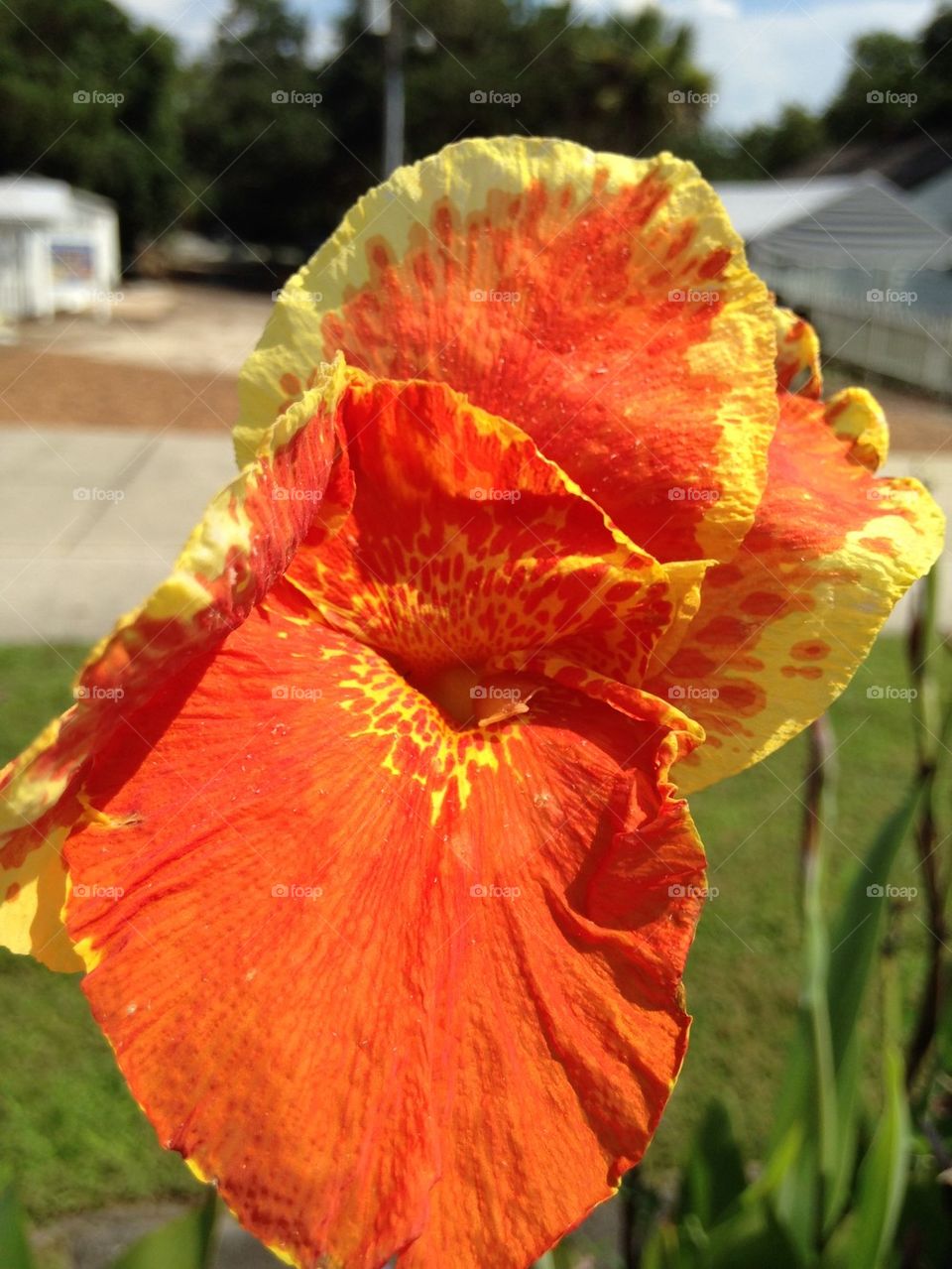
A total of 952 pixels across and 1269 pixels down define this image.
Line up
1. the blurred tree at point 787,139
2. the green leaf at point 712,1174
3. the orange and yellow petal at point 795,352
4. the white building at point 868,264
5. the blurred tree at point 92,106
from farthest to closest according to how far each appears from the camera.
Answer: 1. the blurred tree at point 787,139
2. the blurred tree at point 92,106
3. the white building at point 868,264
4. the green leaf at point 712,1174
5. the orange and yellow petal at point 795,352

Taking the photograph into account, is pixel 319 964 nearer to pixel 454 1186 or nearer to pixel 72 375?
pixel 454 1186

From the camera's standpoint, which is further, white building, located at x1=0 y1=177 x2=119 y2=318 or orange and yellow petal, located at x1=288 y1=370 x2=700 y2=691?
white building, located at x1=0 y1=177 x2=119 y2=318

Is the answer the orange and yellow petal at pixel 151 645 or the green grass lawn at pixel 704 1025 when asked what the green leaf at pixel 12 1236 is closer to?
the orange and yellow petal at pixel 151 645

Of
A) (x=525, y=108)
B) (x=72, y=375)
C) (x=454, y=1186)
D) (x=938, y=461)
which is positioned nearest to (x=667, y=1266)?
(x=454, y=1186)

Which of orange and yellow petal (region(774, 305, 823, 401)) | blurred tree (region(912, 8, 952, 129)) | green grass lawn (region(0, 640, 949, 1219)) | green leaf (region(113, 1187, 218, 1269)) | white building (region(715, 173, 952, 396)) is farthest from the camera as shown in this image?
blurred tree (region(912, 8, 952, 129))

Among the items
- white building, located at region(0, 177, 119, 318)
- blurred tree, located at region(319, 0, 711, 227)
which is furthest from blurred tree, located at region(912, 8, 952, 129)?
white building, located at region(0, 177, 119, 318)

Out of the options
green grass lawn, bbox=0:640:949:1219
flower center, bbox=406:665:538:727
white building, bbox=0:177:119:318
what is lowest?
white building, bbox=0:177:119:318

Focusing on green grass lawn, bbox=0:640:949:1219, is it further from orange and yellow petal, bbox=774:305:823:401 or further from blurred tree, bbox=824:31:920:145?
blurred tree, bbox=824:31:920:145

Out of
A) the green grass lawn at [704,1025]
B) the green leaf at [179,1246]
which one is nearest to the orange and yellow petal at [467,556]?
the green leaf at [179,1246]
